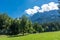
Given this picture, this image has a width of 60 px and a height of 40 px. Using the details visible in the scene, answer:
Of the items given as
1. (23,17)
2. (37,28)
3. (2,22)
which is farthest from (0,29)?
(23,17)

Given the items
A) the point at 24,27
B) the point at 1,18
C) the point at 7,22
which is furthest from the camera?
the point at 1,18

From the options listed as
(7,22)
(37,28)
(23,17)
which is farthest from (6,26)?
(23,17)

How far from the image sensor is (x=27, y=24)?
298 ft

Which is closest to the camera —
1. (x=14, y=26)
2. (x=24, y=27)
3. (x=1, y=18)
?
(x=24, y=27)

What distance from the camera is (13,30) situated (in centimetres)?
11625

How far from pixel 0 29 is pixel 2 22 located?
18.6 feet

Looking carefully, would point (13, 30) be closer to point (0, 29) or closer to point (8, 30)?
point (8, 30)

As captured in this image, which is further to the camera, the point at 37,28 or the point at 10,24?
the point at 37,28

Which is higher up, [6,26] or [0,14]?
[0,14]

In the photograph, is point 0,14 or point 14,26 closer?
point 14,26

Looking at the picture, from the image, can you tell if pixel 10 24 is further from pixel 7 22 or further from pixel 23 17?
pixel 23 17

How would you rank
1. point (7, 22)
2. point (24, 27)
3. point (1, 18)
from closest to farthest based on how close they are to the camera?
point (24, 27)
point (7, 22)
point (1, 18)

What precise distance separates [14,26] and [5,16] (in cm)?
2581

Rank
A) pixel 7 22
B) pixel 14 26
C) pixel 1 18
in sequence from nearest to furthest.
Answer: pixel 14 26, pixel 7 22, pixel 1 18
